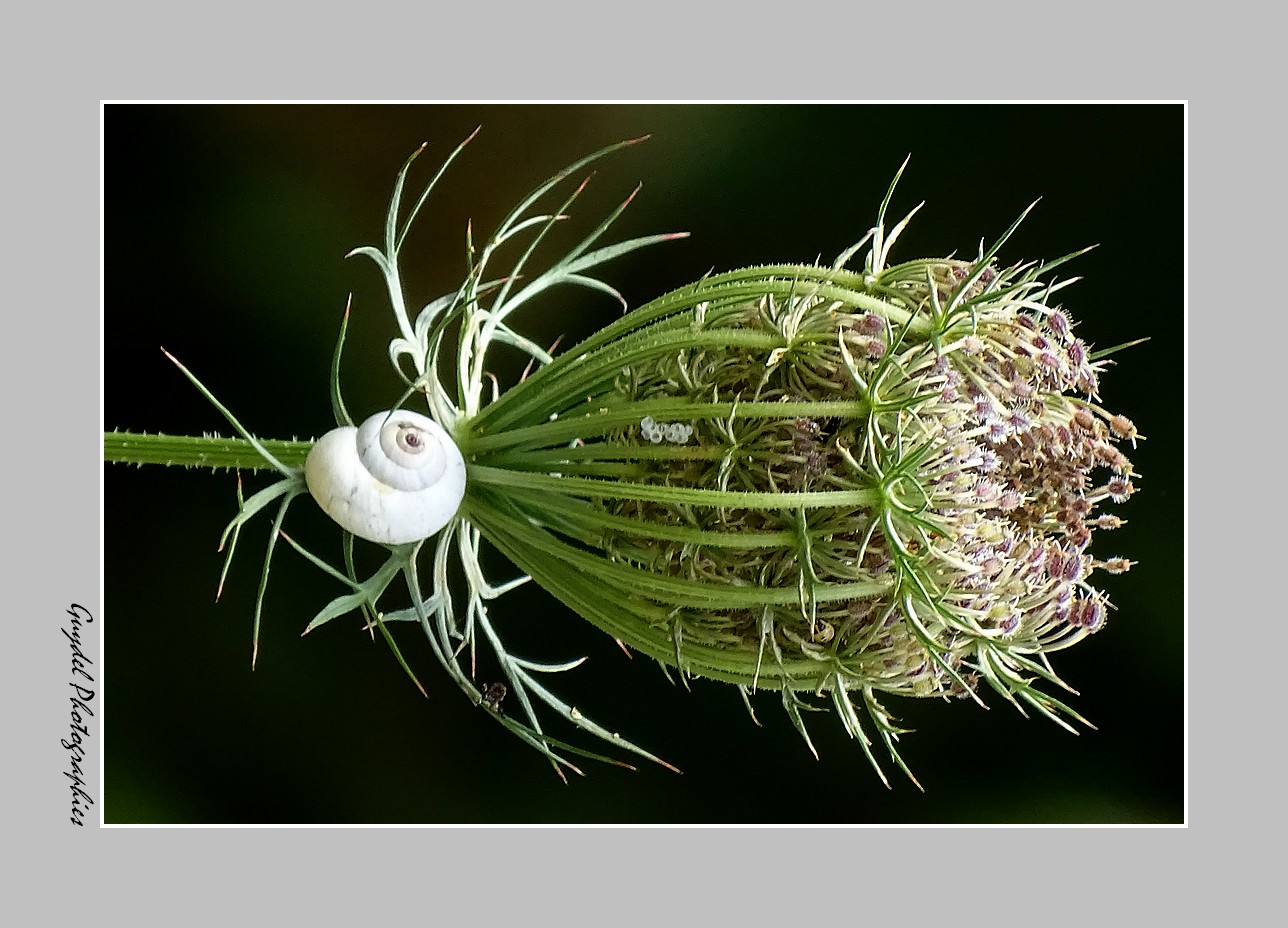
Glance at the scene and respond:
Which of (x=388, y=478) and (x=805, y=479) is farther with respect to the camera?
(x=388, y=478)

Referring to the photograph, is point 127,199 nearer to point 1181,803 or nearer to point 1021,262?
point 1021,262

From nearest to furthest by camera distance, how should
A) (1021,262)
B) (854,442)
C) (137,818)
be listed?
(854,442) < (1021,262) < (137,818)

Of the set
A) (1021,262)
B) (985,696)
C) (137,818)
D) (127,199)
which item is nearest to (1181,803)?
(985,696)

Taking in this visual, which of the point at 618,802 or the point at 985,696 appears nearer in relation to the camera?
the point at 985,696

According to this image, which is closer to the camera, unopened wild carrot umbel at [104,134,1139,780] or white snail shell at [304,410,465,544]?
unopened wild carrot umbel at [104,134,1139,780]

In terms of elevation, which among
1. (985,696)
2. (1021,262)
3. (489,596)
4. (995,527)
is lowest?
(985,696)

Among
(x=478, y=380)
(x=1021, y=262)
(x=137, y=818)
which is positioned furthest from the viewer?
(x=137, y=818)

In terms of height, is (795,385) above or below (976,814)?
above
